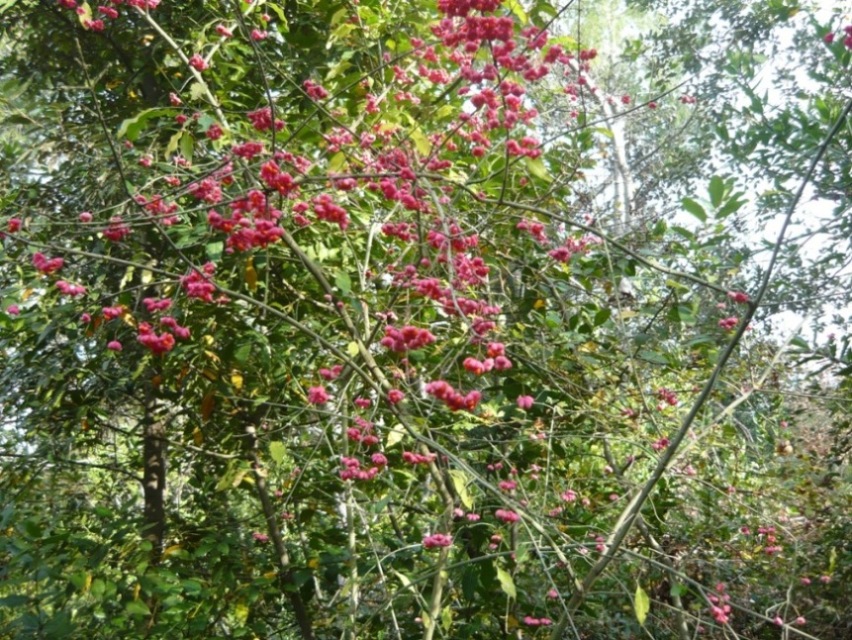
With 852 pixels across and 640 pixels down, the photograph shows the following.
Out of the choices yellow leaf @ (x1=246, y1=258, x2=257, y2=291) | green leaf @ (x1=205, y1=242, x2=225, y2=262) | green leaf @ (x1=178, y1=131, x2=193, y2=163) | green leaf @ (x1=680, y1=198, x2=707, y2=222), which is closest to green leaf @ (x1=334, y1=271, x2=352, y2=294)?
yellow leaf @ (x1=246, y1=258, x2=257, y2=291)

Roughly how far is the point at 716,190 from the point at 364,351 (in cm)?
109

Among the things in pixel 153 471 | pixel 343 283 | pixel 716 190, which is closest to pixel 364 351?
pixel 343 283

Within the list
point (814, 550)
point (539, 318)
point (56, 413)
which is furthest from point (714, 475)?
point (56, 413)

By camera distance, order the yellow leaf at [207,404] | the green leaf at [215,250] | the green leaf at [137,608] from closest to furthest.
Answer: the green leaf at [137,608], the green leaf at [215,250], the yellow leaf at [207,404]

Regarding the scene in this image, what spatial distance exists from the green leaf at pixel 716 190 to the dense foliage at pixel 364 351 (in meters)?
0.12

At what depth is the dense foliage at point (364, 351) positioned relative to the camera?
A: 2.19 meters

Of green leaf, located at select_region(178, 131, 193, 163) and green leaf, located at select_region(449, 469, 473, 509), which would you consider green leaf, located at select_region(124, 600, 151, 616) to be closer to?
green leaf, located at select_region(449, 469, 473, 509)

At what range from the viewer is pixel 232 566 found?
264cm

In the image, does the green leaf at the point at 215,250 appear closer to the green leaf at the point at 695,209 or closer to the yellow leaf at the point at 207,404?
the yellow leaf at the point at 207,404

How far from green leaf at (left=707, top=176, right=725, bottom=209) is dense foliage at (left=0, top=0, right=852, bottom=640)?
0.12 m

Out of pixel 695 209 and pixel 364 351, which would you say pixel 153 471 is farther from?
pixel 695 209

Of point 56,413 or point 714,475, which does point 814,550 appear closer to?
point 714,475

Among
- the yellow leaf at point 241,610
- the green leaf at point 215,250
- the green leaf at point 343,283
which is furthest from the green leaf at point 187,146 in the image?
the yellow leaf at point 241,610

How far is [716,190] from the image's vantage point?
2.40 m
